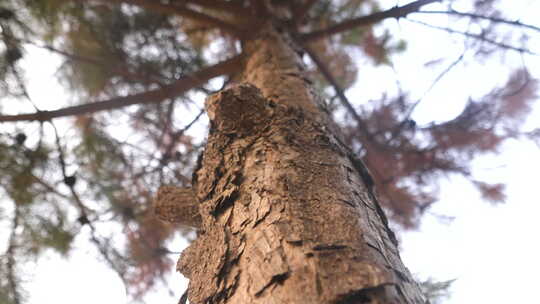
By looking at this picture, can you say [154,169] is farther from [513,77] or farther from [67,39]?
[513,77]

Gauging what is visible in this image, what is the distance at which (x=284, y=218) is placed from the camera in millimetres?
634

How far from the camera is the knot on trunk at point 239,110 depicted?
0.84 m

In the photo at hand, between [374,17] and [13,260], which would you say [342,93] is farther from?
[13,260]

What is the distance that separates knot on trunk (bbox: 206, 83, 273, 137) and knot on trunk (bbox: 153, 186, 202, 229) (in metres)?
0.20

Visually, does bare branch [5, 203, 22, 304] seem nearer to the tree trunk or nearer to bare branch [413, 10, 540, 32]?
the tree trunk

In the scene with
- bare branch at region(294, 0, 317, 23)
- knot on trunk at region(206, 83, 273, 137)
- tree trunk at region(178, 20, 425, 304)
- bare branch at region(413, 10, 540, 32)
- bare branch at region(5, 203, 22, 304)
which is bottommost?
tree trunk at region(178, 20, 425, 304)

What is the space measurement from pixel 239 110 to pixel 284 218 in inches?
13.1

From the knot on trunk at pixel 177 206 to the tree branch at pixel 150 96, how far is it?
827 mm

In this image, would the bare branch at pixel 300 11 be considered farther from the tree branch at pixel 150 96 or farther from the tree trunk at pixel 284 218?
the tree trunk at pixel 284 218

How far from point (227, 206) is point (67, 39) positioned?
180cm

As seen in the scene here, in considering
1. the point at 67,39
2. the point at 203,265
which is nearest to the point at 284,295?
the point at 203,265

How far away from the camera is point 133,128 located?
225 cm

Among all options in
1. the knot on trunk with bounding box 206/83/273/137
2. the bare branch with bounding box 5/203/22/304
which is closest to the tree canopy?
the bare branch with bounding box 5/203/22/304

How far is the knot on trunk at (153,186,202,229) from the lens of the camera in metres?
0.96
